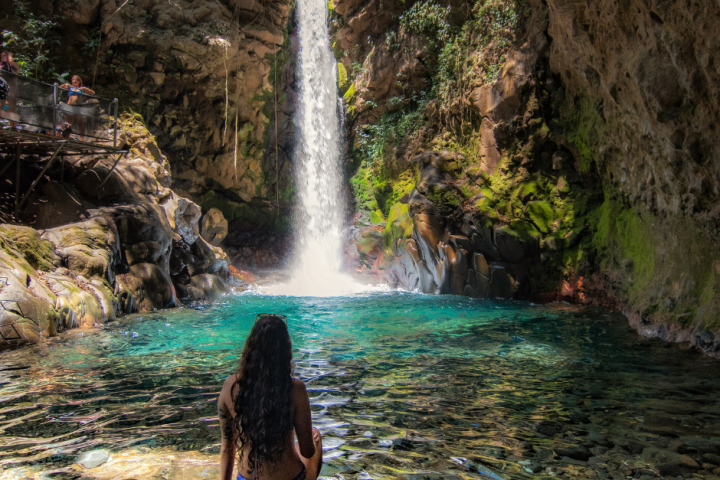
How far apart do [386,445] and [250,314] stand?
760 centimetres

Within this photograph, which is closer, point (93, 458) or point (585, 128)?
point (93, 458)

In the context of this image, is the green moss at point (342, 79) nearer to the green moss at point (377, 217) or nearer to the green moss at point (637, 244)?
the green moss at point (377, 217)

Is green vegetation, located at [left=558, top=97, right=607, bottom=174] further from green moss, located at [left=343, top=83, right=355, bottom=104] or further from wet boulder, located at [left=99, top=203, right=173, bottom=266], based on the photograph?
wet boulder, located at [left=99, top=203, right=173, bottom=266]

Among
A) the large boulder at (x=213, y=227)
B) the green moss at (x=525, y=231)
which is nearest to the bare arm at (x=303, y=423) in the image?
the green moss at (x=525, y=231)

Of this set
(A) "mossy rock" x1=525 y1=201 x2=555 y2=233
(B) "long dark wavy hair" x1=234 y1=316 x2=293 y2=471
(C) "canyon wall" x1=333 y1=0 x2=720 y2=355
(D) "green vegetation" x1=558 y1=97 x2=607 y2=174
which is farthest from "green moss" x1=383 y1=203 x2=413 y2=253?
(B) "long dark wavy hair" x1=234 y1=316 x2=293 y2=471

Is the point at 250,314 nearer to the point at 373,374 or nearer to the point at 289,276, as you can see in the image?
the point at 373,374

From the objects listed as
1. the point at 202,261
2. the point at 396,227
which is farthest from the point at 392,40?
the point at 202,261

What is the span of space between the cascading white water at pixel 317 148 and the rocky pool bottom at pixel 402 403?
11783 millimetres

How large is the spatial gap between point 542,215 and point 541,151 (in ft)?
6.10

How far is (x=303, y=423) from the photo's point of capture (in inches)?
87.2

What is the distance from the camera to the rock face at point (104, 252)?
6961 mm

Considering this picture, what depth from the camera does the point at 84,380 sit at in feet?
16.4

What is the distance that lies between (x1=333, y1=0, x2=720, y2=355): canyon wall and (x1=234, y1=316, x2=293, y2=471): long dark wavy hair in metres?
6.20

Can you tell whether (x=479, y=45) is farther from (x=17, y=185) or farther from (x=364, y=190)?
(x=17, y=185)
